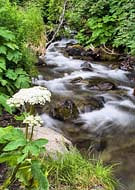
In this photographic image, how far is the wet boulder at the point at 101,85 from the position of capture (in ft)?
26.7

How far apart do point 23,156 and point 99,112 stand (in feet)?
14.8

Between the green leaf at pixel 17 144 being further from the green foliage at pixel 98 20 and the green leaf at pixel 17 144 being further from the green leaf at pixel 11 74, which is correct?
the green foliage at pixel 98 20

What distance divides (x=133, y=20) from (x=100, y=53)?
105 inches

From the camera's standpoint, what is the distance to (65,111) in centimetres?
654

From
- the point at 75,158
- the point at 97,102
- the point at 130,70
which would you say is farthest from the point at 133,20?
the point at 75,158

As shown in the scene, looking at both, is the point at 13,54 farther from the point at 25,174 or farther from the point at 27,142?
the point at 27,142

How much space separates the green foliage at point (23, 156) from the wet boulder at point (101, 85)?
5.28m

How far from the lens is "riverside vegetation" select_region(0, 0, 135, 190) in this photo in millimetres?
2709

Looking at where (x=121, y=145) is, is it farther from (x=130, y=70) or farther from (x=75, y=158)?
(x=130, y=70)

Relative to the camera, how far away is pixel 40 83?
8.45m

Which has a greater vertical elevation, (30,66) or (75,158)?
(30,66)

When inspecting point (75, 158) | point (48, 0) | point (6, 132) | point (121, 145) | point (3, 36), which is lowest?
point (121, 145)

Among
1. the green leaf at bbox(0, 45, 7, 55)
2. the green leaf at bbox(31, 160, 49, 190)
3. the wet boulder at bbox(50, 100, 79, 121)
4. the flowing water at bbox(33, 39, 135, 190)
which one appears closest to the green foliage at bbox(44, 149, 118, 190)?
the flowing water at bbox(33, 39, 135, 190)

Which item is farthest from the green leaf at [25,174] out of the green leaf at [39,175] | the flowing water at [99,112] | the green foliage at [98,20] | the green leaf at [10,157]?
the green foliage at [98,20]
